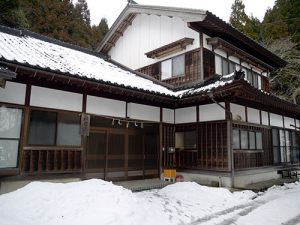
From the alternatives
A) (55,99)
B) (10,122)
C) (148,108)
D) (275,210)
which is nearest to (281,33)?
(148,108)

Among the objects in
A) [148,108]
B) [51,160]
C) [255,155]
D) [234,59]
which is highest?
[234,59]

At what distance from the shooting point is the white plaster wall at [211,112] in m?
10.9

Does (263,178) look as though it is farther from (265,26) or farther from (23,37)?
(265,26)

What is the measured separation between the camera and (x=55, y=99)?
Answer: 859 cm

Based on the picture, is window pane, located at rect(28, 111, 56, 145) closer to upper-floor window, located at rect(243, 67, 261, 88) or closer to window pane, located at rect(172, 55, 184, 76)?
window pane, located at rect(172, 55, 184, 76)

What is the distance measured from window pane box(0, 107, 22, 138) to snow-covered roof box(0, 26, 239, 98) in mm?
1609

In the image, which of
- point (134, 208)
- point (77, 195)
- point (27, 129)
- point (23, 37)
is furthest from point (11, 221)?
point (23, 37)

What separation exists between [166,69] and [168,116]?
3274 mm

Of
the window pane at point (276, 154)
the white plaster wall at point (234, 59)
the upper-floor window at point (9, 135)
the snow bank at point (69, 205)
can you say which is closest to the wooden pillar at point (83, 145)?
the snow bank at point (69, 205)

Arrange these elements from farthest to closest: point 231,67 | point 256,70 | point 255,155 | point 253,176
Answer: point 256,70 < point 231,67 < point 255,155 < point 253,176

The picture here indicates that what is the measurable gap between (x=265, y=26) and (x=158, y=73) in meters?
20.9

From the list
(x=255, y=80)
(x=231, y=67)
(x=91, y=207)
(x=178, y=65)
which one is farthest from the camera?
(x=255, y=80)

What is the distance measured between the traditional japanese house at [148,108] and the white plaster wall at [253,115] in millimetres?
54

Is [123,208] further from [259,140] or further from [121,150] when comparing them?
[259,140]
